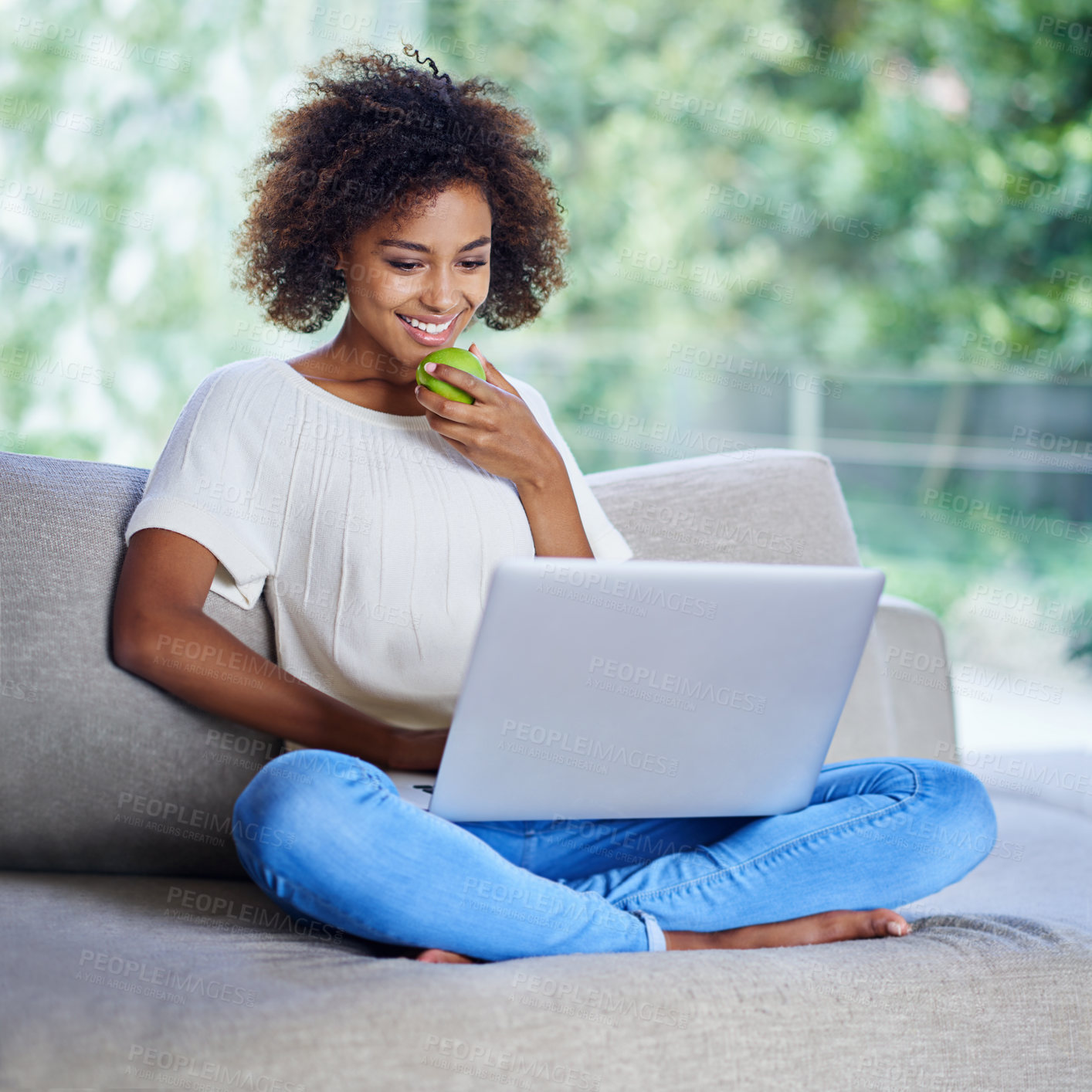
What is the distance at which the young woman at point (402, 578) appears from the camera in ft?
3.54

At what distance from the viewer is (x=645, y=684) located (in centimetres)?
103

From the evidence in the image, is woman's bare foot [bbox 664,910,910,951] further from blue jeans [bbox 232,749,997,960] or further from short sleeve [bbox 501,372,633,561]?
short sleeve [bbox 501,372,633,561]

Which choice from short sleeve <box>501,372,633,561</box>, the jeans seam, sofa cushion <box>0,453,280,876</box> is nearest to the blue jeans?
the jeans seam

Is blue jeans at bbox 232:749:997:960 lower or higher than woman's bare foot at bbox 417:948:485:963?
higher

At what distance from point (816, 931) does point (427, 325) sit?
844 millimetres

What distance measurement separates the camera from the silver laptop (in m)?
0.98

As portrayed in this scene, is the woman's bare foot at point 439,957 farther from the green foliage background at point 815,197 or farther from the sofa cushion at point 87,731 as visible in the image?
the green foliage background at point 815,197

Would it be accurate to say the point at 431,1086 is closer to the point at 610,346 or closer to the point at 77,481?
the point at 77,481

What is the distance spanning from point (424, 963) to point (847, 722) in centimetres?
94

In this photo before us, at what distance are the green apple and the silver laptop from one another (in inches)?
19.1

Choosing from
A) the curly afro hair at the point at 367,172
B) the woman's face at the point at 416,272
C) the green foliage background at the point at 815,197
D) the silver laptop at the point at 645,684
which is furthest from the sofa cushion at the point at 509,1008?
the green foliage background at the point at 815,197

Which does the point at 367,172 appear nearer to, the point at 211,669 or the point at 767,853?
the point at 211,669

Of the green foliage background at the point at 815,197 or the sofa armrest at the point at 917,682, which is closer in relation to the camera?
the sofa armrest at the point at 917,682

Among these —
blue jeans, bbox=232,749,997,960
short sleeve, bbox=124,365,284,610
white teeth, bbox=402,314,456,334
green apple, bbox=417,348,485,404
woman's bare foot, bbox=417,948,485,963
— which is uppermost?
white teeth, bbox=402,314,456,334
